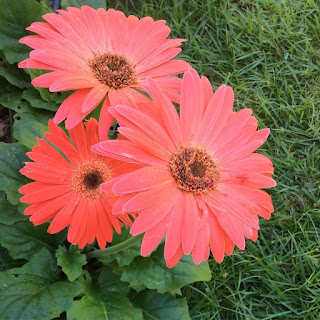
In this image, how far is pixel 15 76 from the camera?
258 cm

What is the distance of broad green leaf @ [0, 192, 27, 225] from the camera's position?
6.64 ft

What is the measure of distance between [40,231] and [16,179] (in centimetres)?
30

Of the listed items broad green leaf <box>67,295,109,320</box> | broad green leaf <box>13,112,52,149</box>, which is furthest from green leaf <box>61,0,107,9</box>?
broad green leaf <box>67,295,109,320</box>

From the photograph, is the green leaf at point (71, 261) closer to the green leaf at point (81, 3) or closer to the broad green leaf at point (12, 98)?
the broad green leaf at point (12, 98)

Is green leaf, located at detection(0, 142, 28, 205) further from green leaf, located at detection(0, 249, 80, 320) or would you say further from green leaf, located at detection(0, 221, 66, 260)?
green leaf, located at detection(0, 249, 80, 320)

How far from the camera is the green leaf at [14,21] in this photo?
7.85ft

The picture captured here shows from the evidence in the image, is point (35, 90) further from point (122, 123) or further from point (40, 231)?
point (122, 123)

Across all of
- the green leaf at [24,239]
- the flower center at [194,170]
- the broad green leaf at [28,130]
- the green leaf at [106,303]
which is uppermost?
the flower center at [194,170]

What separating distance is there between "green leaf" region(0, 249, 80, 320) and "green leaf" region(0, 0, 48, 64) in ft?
3.98

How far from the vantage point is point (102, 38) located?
5.37 feet

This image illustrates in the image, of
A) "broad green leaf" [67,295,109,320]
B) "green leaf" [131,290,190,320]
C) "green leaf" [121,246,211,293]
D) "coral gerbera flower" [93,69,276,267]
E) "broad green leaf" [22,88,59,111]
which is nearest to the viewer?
"coral gerbera flower" [93,69,276,267]

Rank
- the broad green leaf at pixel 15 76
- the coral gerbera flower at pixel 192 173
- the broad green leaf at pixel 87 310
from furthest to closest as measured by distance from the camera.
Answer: the broad green leaf at pixel 15 76, the broad green leaf at pixel 87 310, the coral gerbera flower at pixel 192 173

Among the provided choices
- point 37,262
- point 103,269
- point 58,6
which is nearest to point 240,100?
point 58,6

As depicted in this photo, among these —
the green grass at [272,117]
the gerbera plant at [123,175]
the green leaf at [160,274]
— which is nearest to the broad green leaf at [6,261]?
the gerbera plant at [123,175]
